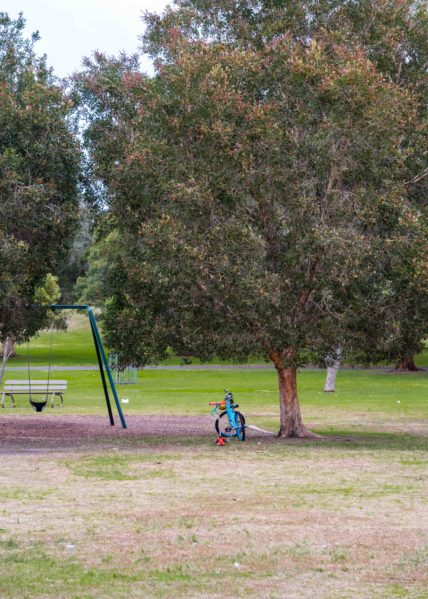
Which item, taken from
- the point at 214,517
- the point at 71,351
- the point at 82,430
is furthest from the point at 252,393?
the point at 71,351

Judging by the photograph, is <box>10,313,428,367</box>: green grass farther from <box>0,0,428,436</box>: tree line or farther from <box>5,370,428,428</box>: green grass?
<box>0,0,428,436</box>: tree line

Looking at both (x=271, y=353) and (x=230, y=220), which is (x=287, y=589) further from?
(x=271, y=353)

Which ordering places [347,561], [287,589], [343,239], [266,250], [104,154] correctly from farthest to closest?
1. [104,154]
2. [266,250]
3. [343,239]
4. [347,561]
5. [287,589]

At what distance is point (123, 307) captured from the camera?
24500 millimetres

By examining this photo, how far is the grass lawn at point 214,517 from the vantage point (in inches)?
347

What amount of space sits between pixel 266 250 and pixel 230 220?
1201mm

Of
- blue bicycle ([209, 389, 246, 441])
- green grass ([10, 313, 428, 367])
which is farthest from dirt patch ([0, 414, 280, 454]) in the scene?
green grass ([10, 313, 428, 367])

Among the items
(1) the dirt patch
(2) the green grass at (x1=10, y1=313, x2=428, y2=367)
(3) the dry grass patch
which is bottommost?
(3) the dry grass patch

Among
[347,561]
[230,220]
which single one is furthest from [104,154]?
[347,561]

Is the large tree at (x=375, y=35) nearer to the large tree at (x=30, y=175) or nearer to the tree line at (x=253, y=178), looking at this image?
the tree line at (x=253, y=178)

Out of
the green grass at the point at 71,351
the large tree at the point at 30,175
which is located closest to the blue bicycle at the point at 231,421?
the large tree at the point at 30,175

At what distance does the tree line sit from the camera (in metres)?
20.9

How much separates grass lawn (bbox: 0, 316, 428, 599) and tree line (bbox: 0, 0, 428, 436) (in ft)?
8.65

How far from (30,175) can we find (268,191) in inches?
190
